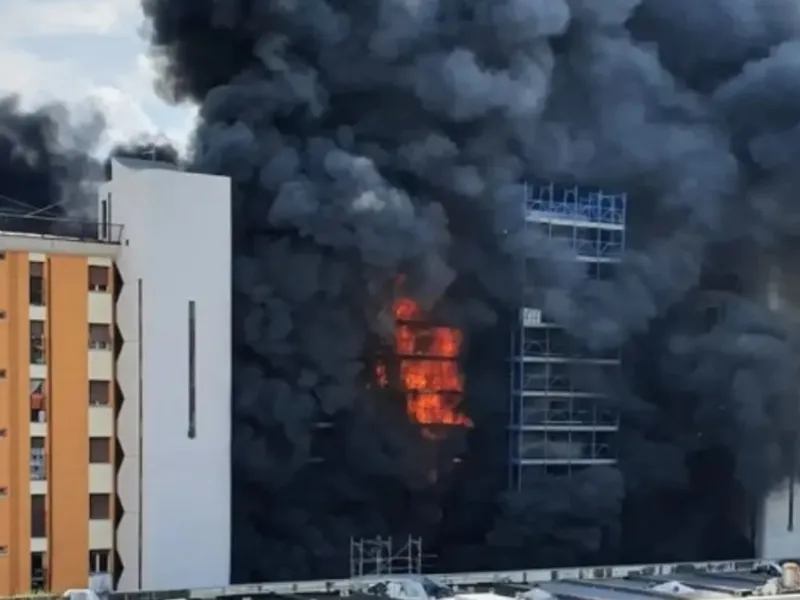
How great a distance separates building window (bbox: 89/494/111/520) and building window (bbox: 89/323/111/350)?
1824mm

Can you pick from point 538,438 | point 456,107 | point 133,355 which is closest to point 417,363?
point 538,438

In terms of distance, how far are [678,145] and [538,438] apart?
520 centimetres

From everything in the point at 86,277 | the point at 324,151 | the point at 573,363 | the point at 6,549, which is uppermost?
the point at 324,151

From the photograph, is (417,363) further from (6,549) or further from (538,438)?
(6,549)

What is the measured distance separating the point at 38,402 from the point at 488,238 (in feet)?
24.4

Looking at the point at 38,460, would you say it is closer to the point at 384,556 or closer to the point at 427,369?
the point at 384,556

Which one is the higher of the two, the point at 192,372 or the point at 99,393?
the point at 192,372

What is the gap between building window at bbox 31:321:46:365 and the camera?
15.8 m

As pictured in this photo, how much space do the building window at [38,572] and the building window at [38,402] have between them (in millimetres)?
1627

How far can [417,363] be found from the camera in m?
19.7

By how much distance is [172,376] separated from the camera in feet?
53.0

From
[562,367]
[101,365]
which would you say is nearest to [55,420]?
[101,365]

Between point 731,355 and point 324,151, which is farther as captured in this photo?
point 731,355

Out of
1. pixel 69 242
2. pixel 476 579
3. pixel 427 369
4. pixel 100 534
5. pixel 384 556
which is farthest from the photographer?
→ pixel 427 369
